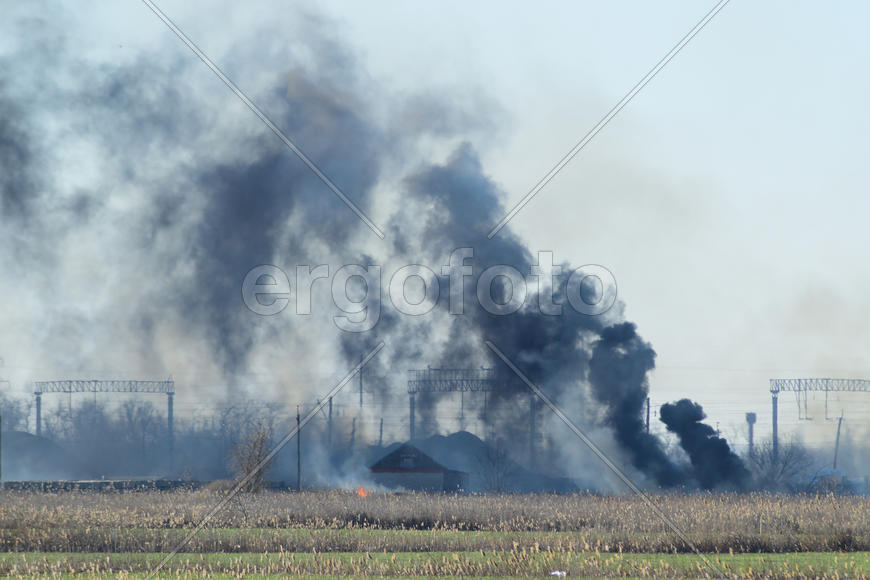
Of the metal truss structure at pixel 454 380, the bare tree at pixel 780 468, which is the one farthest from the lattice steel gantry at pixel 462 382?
the bare tree at pixel 780 468

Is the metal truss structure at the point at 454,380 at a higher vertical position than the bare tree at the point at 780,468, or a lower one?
higher

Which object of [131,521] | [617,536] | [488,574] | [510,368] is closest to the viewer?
[488,574]

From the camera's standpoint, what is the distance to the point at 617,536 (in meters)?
42.6

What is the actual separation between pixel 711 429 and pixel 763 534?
4919 centimetres

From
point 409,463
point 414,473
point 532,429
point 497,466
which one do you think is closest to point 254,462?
point 414,473

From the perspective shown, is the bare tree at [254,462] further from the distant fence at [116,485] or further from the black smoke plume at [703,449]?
the black smoke plume at [703,449]

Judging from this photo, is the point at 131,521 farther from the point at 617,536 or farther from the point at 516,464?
the point at 516,464

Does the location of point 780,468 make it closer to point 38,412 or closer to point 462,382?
point 462,382

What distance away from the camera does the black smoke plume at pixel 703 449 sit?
86.8 m

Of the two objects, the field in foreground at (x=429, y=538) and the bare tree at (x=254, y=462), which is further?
the bare tree at (x=254, y=462)

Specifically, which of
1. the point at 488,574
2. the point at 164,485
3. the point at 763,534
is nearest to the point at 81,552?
the point at 488,574

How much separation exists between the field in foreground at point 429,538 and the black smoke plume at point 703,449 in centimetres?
2516

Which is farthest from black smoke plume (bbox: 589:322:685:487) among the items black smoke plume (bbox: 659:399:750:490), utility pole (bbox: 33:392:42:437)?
utility pole (bbox: 33:392:42:437)

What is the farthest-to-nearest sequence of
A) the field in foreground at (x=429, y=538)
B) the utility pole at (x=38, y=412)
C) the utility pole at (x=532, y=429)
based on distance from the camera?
the utility pole at (x=38, y=412), the utility pole at (x=532, y=429), the field in foreground at (x=429, y=538)
